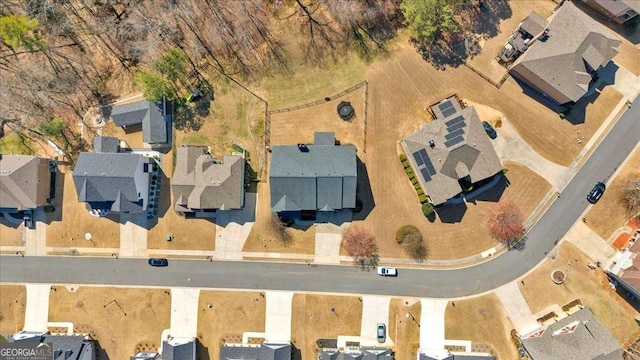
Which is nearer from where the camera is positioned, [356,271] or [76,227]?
[356,271]

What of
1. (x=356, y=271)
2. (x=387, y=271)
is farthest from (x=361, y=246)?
(x=387, y=271)

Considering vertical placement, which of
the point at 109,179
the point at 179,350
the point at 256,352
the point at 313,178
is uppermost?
the point at 313,178

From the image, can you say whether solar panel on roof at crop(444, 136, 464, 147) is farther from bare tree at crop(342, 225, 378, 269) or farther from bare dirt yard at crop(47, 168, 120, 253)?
bare dirt yard at crop(47, 168, 120, 253)

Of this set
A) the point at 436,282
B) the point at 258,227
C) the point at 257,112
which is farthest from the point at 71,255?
the point at 436,282

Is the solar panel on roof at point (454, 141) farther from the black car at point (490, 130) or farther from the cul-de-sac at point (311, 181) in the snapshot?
the black car at point (490, 130)

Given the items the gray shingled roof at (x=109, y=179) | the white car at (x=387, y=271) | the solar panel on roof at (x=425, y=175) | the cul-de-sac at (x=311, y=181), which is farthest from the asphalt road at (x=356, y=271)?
the solar panel on roof at (x=425, y=175)

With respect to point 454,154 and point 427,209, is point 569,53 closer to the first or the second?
point 454,154
